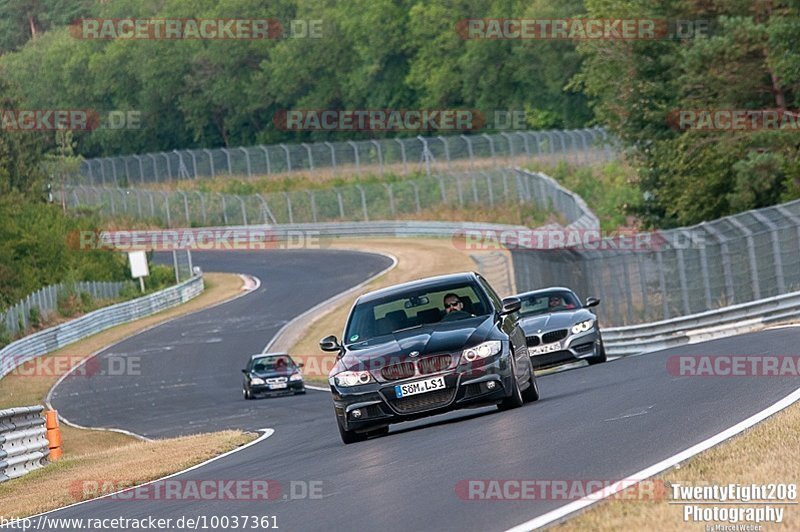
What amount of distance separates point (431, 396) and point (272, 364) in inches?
852

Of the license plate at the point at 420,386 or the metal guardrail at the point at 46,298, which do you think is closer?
the license plate at the point at 420,386

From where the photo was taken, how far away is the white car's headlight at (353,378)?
14.6 m

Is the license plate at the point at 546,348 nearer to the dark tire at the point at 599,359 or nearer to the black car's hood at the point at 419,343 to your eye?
the dark tire at the point at 599,359

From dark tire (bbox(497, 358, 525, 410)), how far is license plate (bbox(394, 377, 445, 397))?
2.85ft

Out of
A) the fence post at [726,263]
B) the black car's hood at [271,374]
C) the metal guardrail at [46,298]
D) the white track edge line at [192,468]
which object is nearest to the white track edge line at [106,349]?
the metal guardrail at [46,298]

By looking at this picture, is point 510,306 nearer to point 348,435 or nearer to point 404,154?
point 348,435

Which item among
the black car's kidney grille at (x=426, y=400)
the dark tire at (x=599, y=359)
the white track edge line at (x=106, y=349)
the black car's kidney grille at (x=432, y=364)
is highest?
the black car's kidney grille at (x=432, y=364)

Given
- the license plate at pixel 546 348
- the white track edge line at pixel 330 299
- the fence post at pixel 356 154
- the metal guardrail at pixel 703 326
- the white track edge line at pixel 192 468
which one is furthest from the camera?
the fence post at pixel 356 154

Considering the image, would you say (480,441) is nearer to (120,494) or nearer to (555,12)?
(120,494)

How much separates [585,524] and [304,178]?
3123 inches

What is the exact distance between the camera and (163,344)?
52062mm

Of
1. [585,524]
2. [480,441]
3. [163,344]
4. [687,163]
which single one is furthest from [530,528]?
[163,344]

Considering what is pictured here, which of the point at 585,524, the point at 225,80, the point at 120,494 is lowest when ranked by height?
the point at 120,494

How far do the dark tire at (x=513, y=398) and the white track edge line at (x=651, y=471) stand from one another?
339 centimetres
